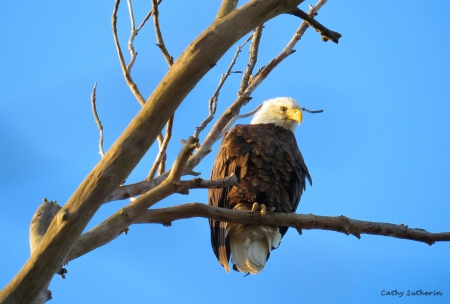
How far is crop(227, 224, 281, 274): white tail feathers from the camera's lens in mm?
4859

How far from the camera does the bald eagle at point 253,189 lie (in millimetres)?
4871

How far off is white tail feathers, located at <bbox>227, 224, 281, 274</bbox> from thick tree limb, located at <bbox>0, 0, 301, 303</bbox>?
8.15ft

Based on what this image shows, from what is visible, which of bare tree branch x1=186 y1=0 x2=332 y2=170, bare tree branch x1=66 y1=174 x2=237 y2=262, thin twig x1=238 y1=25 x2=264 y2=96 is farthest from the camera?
thin twig x1=238 y1=25 x2=264 y2=96

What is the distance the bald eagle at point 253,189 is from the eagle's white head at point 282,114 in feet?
1.77

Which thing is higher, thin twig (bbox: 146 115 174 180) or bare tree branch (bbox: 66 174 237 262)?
thin twig (bbox: 146 115 174 180)

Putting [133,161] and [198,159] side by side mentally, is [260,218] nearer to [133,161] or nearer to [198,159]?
[198,159]

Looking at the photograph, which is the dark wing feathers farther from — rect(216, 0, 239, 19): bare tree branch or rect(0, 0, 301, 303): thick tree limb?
rect(0, 0, 301, 303): thick tree limb

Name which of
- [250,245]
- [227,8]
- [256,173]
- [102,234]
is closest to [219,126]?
[227,8]

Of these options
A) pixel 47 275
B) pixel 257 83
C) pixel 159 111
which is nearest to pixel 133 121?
pixel 159 111

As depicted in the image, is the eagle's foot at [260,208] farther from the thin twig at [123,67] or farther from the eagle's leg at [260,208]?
the thin twig at [123,67]

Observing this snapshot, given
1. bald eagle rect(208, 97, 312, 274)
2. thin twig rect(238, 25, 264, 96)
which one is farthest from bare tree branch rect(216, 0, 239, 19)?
bald eagle rect(208, 97, 312, 274)

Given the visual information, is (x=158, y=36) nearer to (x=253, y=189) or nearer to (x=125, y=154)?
(x=125, y=154)

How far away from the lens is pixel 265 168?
5012 millimetres

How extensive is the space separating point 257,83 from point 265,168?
4.29ft
